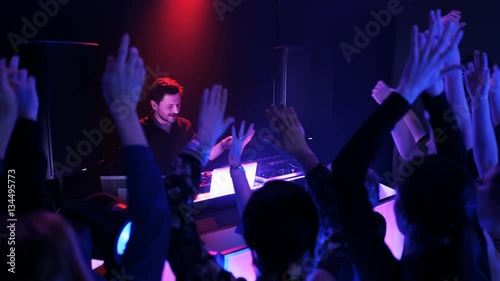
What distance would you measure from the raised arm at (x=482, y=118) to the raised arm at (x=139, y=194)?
124 centimetres

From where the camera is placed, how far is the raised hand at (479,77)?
146cm

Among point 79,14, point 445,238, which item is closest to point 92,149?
point 79,14

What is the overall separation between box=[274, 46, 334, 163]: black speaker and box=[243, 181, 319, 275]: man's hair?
10.4 ft

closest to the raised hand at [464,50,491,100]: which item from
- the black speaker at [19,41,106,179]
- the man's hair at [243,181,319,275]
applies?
the man's hair at [243,181,319,275]

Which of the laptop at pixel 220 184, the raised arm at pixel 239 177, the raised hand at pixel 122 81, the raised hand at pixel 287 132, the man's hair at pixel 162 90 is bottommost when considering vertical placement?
the laptop at pixel 220 184

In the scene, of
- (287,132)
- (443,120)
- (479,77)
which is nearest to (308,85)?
(479,77)

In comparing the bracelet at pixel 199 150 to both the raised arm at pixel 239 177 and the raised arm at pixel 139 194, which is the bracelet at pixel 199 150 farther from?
the raised arm at pixel 239 177

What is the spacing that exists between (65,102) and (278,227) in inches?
86.8

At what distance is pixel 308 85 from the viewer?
4.12 meters

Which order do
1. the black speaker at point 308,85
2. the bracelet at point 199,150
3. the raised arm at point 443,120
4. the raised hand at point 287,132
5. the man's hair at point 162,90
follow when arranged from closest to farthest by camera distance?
the bracelet at point 199,150, the raised hand at point 287,132, the raised arm at point 443,120, the man's hair at point 162,90, the black speaker at point 308,85

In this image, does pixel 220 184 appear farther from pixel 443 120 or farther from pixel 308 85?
pixel 308 85

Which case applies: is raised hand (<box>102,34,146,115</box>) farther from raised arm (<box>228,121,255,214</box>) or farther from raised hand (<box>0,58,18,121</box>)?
raised arm (<box>228,121,255,214</box>)

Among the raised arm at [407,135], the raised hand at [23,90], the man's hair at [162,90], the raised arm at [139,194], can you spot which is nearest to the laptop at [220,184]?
the raised arm at [407,135]

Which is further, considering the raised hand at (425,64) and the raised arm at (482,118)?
the raised arm at (482,118)
